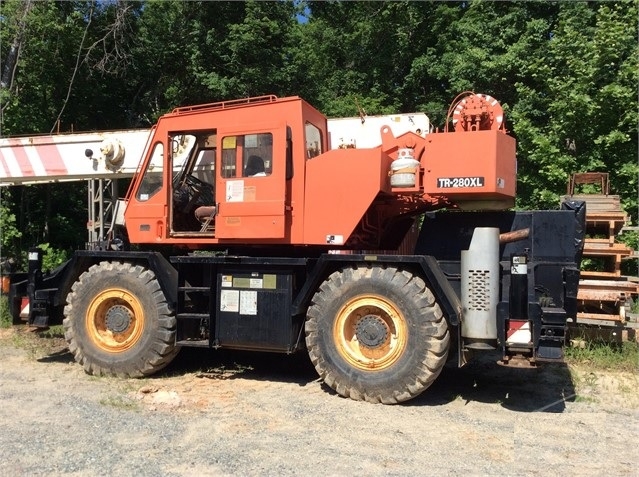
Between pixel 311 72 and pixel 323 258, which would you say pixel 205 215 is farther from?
pixel 311 72

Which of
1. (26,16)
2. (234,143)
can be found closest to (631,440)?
(234,143)

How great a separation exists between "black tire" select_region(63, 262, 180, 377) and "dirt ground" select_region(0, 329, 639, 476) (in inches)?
9.2

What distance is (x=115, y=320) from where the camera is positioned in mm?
7012

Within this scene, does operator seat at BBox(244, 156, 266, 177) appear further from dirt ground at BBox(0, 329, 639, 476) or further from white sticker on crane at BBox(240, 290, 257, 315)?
dirt ground at BBox(0, 329, 639, 476)

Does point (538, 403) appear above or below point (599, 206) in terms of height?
below

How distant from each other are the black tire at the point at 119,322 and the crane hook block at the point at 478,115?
13.4 ft

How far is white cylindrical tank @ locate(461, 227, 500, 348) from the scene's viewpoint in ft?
18.8

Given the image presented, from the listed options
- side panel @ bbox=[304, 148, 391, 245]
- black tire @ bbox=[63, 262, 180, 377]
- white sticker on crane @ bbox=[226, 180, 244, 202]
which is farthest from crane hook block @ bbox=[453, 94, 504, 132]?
black tire @ bbox=[63, 262, 180, 377]

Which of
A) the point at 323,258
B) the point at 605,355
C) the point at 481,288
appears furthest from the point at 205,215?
the point at 605,355

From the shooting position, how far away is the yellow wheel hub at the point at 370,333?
5.93m

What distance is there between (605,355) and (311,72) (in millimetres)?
13038

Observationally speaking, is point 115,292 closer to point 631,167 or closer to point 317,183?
point 317,183

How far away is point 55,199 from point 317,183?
1229 cm

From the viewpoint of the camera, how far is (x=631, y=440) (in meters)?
4.98
